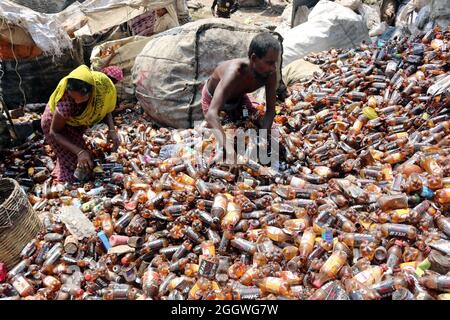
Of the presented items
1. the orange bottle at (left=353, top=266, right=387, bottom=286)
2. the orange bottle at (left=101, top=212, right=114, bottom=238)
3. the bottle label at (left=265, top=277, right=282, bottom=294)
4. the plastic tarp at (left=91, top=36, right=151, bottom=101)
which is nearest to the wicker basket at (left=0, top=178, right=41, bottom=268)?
the orange bottle at (left=101, top=212, right=114, bottom=238)

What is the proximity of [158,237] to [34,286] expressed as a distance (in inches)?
45.0

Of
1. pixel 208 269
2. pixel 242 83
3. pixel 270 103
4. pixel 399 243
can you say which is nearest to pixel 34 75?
pixel 242 83

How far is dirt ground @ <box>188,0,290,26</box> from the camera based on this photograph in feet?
42.2

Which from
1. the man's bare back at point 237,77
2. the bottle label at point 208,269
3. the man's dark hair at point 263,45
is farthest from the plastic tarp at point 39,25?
the bottle label at point 208,269

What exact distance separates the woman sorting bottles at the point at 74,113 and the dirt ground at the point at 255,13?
8708 mm

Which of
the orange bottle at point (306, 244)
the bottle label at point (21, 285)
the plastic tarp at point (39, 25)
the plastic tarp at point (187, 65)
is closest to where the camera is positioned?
the orange bottle at point (306, 244)

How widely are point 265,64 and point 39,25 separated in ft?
14.5

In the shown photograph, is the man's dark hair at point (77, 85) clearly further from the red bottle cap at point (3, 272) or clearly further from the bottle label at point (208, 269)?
the bottle label at point (208, 269)

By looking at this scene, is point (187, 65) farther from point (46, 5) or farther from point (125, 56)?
point (46, 5)

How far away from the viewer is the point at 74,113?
15.2 feet

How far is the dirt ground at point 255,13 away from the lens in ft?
42.2

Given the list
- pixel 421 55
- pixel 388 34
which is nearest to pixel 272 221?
pixel 421 55

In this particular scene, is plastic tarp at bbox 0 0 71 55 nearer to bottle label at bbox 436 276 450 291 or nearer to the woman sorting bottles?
the woman sorting bottles

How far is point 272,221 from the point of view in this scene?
11.7 ft
